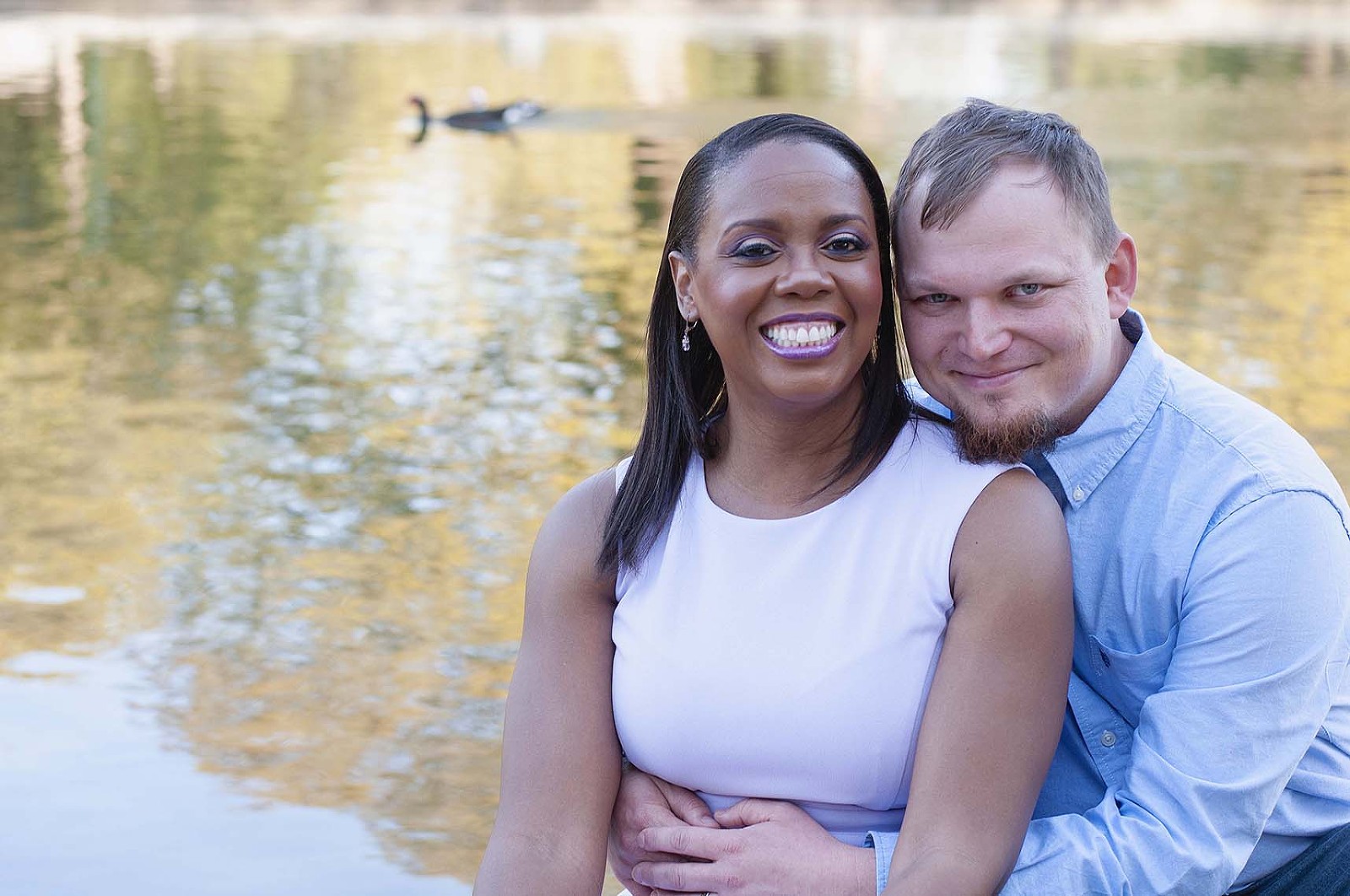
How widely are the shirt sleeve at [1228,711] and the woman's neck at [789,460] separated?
1.66 feet

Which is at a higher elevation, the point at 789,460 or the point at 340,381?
the point at 789,460

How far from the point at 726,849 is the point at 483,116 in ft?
55.1

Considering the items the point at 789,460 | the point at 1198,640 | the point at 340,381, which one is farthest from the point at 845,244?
the point at 340,381

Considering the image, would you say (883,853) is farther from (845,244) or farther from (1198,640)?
(845,244)

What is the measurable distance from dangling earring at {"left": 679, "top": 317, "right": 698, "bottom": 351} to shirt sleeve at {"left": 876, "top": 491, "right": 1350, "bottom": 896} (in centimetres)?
82

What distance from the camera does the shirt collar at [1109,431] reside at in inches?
94.4

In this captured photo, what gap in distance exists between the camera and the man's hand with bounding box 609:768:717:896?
2391 mm

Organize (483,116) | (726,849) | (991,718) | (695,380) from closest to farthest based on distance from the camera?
(991,718) < (726,849) < (695,380) < (483,116)

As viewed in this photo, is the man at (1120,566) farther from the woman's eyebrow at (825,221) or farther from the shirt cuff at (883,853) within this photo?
the woman's eyebrow at (825,221)

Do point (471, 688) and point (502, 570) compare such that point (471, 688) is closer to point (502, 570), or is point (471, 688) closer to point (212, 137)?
point (502, 570)

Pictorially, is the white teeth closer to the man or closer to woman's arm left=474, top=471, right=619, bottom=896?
the man

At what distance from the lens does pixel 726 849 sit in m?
2.32

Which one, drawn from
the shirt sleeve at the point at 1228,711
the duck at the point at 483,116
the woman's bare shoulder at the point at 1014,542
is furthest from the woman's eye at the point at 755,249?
the duck at the point at 483,116

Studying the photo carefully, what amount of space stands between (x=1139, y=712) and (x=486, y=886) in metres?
0.98
